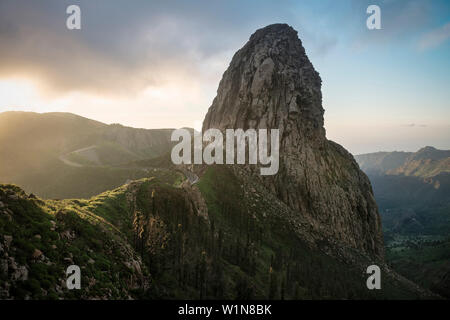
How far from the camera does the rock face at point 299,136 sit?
78.2 m

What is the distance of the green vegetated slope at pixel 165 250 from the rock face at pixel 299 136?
1574 cm

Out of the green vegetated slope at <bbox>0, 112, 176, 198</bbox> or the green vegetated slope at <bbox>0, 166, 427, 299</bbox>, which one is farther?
the green vegetated slope at <bbox>0, 112, 176, 198</bbox>

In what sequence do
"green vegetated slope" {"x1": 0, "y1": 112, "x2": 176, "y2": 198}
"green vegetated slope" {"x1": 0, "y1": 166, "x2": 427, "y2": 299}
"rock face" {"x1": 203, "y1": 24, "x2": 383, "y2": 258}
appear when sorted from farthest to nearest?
1. "green vegetated slope" {"x1": 0, "y1": 112, "x2": 176, "y2": 198}
2. "rock face" {"x1": 203, "y1": 24, "x2": 383, "y2": 258}
3. "green vegetated slope" {"x1": 0, "y1": 166, "x2": 427, "y2": 299}

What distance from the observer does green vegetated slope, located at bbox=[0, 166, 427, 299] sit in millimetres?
14375

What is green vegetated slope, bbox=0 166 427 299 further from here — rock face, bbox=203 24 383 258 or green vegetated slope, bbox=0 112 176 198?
green vegetated slope, bbox=0 112 176 198

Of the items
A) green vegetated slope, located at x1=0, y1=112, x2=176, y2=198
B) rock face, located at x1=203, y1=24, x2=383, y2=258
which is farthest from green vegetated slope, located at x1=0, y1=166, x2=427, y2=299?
green vegetated slope, located at x1=0, y1=112, x2=176, y2=198

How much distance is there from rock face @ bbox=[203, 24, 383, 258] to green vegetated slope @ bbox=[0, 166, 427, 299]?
1574cm

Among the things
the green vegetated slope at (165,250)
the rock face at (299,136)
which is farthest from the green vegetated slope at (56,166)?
Result: the green vegetated slope at (165,250)

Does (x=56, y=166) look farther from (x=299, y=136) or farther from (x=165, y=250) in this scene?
(x=165, y=250)

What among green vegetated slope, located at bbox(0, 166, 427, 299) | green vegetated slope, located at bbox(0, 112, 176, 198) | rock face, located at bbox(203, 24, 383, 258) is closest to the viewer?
green vegetated slope, located at bbox(0, 166, 427, 299)
